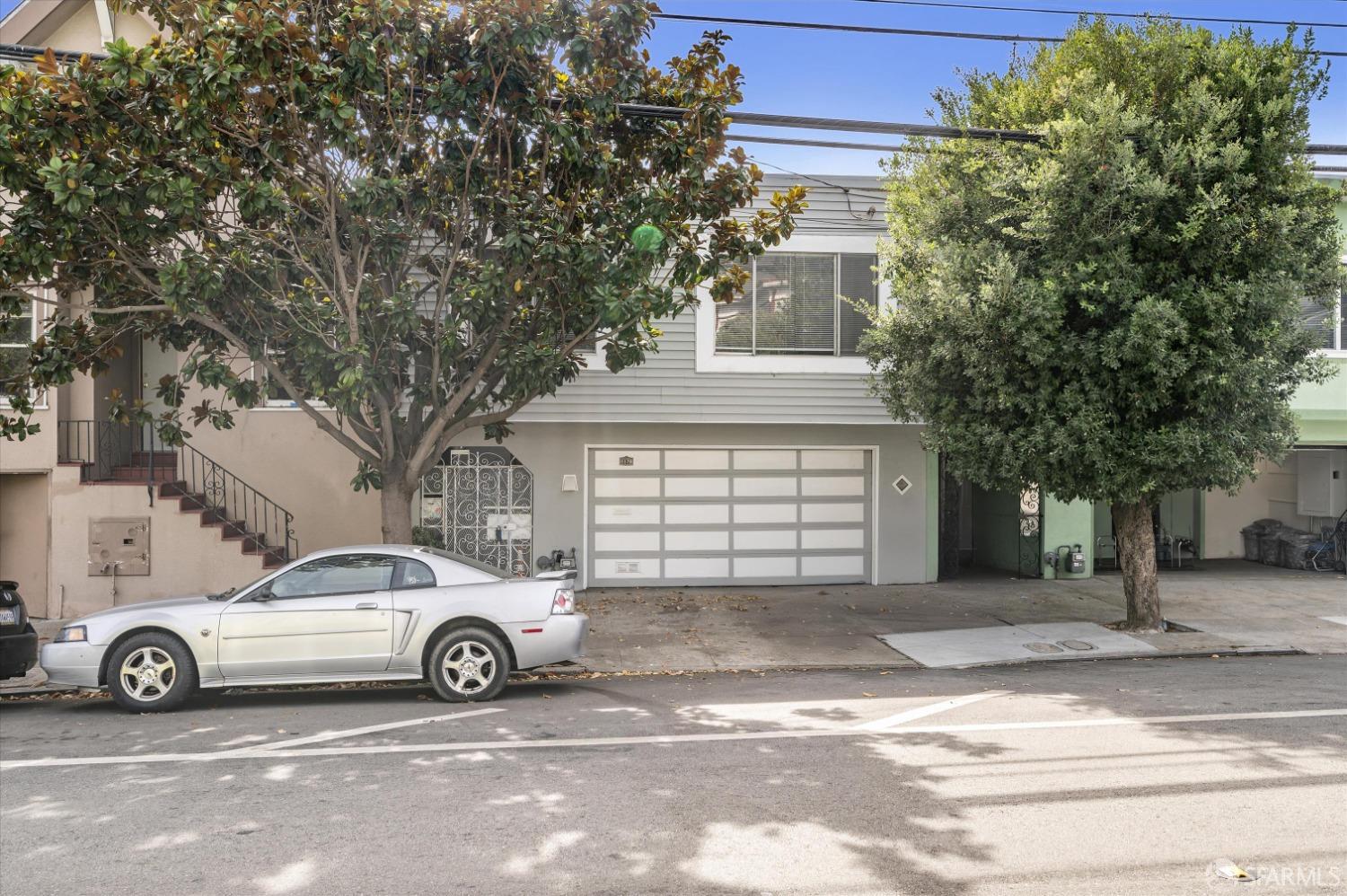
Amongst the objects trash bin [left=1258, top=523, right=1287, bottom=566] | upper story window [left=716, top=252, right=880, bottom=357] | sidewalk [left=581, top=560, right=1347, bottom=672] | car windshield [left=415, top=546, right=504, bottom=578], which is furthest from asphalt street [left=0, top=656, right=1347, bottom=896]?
trash bin [left=1258, top=523, right=1287, bottom=566]

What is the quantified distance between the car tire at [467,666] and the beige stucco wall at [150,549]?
20.0 ft

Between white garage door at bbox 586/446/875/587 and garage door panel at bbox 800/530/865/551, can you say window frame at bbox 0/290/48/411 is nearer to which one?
white garage door at bbox 586/446/875/587

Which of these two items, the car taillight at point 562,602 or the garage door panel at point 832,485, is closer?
the car taillight at point 562,602

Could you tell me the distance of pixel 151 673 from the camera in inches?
337

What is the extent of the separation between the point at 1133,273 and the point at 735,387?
6.00 meters

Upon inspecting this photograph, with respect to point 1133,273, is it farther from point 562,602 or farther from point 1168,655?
point 562,602

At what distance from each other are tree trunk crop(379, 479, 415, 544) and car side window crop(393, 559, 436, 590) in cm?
174

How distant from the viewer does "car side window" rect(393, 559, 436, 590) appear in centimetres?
900

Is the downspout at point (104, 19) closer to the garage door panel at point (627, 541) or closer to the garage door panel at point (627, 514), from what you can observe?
the garage door panel at point (627, 514)

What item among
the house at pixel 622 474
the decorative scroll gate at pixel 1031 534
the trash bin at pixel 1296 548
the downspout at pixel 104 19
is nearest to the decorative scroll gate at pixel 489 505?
the house at pixel 622 474

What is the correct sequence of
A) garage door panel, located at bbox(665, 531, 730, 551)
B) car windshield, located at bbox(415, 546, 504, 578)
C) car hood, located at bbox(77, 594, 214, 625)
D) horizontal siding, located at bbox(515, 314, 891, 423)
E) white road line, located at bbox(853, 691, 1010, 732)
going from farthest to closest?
garage door panel, located at bbox(665, 531, 730, 551)
horizontal siding, located at bbox(515, 314, 891, 423)
car windshield, located at bbox(415, 546, 504, 578)
car hood, located at bbox(77, 594, 214, 625)
white road line, located at bbox(853, 691, 1010, 732)

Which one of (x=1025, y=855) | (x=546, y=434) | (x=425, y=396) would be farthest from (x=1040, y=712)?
(x=546, y=434)

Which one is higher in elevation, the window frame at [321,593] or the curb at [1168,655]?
the window frame at [321,593]

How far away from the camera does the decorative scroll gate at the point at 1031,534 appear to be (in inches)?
671
